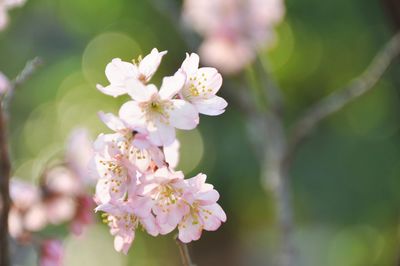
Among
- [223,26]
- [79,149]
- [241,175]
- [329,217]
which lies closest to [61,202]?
[79,149]

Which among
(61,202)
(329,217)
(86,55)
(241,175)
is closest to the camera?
(61,202)

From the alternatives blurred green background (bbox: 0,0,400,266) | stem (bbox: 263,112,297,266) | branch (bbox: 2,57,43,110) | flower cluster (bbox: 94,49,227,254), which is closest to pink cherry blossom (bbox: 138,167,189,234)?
flower cluster (bbox: 94,49,227,254)

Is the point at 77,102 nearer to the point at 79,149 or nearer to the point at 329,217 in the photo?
the point at 329,217

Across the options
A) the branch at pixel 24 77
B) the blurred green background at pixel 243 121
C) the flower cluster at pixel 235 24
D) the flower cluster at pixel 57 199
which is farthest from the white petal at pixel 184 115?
the blurred green background at pixel 243 121

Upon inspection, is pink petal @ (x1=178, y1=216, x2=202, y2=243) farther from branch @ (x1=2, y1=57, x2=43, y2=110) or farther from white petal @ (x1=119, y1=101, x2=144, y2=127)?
branch @ (x1=2, y1=57, x2=43, y2=110)

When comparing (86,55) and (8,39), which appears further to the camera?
(86,55)

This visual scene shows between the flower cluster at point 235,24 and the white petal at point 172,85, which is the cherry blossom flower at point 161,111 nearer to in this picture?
the white petal at point 172,85

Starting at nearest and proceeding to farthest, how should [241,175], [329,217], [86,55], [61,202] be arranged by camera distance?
[61,202]
[241,175]
[329,217]
[86,55]
